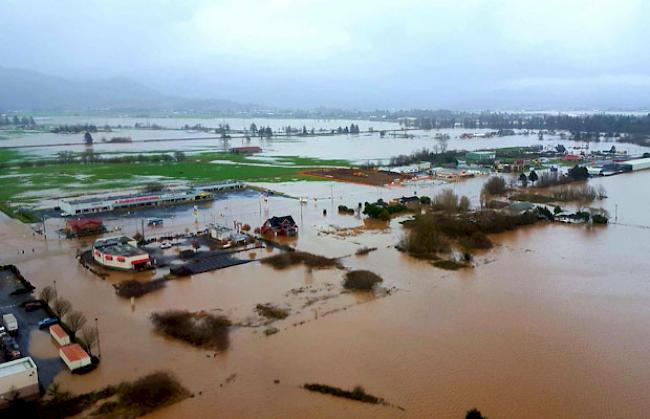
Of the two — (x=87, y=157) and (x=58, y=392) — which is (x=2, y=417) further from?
(x=87, y=157)

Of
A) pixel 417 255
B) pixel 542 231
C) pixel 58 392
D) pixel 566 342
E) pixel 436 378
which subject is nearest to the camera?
pixel 58 392

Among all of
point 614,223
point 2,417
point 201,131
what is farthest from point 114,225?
point 201,131

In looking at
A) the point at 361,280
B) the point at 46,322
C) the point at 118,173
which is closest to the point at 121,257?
the point at 46,322

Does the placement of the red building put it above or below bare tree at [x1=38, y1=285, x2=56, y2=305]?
above

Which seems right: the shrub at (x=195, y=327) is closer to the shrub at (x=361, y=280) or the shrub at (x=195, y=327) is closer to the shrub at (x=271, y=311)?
the shrub at (x=271, y=311)

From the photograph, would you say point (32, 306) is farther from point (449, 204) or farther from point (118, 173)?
point (118, 173)

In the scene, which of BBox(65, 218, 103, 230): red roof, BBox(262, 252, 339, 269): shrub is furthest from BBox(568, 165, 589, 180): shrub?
BBox(65, 218, 103, 230): red roof

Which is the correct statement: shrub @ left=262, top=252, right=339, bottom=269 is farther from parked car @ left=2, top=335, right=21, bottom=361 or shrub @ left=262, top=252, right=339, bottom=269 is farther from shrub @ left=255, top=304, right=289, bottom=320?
parked car @ left=2, top=335, right=21, bottom=361
